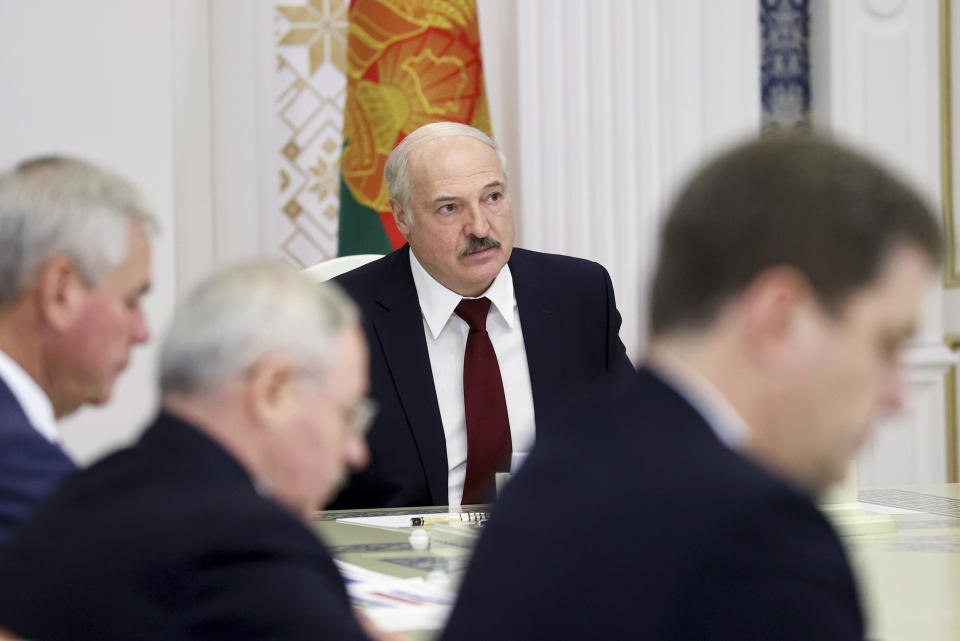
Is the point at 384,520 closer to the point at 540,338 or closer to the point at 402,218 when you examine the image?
the point at 540,338

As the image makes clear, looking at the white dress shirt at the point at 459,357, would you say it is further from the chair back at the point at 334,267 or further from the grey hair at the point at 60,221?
the grey hair at the point at 60,221

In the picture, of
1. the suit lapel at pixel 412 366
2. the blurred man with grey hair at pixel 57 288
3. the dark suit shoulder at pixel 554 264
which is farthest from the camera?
the dark suit shoulder at pixel 554 264

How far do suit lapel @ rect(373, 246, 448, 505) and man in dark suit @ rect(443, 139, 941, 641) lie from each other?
1914 millimetres

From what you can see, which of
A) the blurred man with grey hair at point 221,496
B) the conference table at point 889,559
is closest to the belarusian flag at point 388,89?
the conference table at point 889,559

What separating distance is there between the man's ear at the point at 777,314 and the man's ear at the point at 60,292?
99cm

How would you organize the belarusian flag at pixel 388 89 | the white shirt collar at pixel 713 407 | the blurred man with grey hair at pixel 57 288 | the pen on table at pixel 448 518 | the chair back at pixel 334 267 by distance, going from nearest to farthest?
the white shirt collar at pixel 713 407
the blurred man with grey hair at pixel 57 288
the pen on table at pixel 448 518
the chair back at pixel 334 267
the belarusian flag at pixel 388 89

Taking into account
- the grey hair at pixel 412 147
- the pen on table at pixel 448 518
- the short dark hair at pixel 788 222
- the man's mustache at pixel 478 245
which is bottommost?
the pen on table at pixel 448 518

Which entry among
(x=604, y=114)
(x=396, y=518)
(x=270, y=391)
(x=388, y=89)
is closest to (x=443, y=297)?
(x=396, y=518)

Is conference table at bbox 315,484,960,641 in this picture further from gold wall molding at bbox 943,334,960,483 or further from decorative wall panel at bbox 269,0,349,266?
gold wall molding at bbox 943,334,960,483

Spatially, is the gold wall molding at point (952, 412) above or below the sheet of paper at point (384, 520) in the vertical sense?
below

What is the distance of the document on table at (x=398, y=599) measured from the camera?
164 cm

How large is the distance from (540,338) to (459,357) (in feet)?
0.70

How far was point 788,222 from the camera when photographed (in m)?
0.93

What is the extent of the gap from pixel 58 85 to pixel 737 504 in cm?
399
